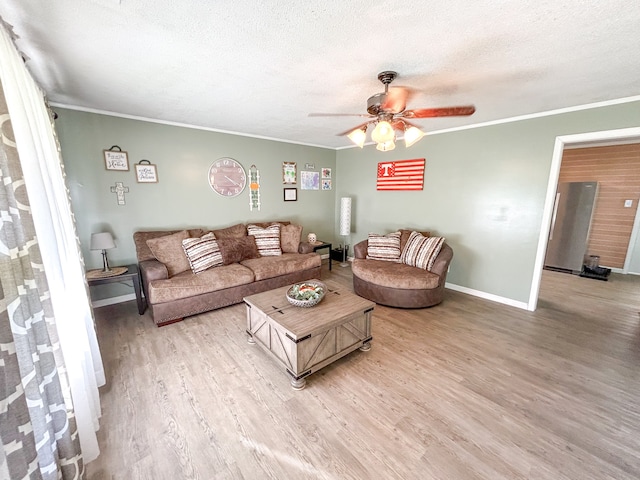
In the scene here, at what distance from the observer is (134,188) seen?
329cm

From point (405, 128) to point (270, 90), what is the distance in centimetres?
126

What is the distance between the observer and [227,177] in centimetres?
401

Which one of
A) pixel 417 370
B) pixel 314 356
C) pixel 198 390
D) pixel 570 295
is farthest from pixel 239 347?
pixel 570 295

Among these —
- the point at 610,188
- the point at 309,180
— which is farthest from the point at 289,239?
the point at 610,188

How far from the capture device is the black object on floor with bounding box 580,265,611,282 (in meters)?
4.33

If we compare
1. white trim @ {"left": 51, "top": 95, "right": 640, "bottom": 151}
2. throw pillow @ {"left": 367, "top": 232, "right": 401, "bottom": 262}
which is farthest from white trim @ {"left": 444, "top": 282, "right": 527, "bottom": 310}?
white trim @ {"left": 51, "top": 95, "right": 640, "bottom": 151}

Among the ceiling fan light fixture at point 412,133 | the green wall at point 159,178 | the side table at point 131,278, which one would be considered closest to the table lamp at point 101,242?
the side table at point 131,278

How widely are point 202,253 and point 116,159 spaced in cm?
154

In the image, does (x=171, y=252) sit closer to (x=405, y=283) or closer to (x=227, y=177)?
(x=227, y=177)

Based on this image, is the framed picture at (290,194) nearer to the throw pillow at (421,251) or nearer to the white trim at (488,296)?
the throw pillow at (421,251)

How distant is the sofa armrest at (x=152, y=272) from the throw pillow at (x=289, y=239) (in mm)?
1741

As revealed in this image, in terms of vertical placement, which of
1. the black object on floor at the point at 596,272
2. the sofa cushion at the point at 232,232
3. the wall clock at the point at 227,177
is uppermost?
the wall clock at the point at 227,177

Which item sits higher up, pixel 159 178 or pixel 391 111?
pixel 391 111

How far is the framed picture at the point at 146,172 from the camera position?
3291 millimetres
